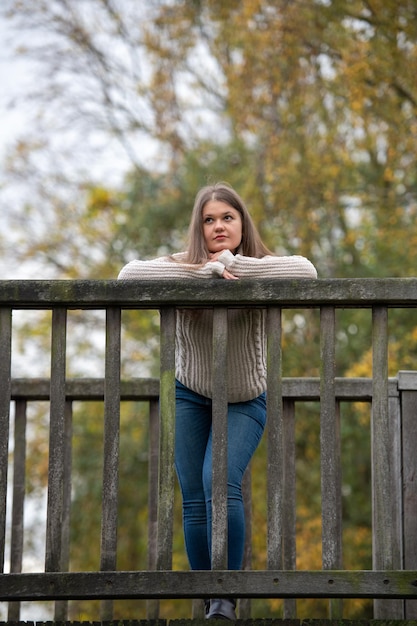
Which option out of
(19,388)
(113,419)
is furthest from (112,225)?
(113,419)

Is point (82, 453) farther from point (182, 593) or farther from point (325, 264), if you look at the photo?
point (182, 593)

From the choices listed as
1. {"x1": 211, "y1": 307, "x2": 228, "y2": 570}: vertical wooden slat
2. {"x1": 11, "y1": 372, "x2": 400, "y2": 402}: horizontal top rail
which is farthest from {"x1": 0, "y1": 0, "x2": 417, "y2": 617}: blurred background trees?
{"x1": 211, "y1": 307, "x2": 228, "y2": 570}: vertical wooden slat

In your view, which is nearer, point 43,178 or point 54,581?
point 54,581

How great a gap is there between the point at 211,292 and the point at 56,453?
0.66 metres

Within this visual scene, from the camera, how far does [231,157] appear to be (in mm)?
16750

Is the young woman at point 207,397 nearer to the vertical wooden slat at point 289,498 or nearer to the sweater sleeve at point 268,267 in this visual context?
the sweater sleeve at point 268,267

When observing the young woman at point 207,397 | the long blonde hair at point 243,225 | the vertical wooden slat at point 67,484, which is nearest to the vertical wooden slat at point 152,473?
the vertical wooden slat at point 67,484

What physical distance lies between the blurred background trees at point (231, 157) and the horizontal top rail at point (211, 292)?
6.36 meters

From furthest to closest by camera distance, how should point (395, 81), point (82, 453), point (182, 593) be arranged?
point (82, 453)
point (395, 81)
point (182, 593)

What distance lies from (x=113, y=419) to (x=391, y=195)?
1074 cm

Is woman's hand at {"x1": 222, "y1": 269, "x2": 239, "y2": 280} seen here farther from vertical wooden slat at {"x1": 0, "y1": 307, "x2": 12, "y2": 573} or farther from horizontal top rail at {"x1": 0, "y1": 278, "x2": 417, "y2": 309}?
vertical wooden slat at {"x1": 0, "y1": 307, "x2": 12, "y2": 573}

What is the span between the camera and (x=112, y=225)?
18297 millimetres

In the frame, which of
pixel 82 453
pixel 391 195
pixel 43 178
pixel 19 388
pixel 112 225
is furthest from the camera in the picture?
pixel 43 178

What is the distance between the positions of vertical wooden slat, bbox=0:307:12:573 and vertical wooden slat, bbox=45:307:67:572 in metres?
0.13
